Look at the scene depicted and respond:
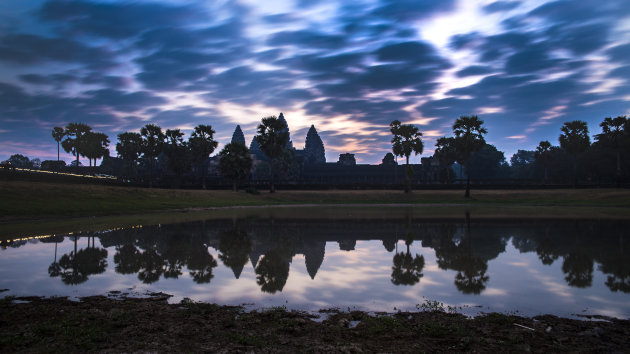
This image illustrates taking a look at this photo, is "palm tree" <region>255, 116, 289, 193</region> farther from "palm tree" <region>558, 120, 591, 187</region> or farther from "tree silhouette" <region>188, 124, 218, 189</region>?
"palm tree" <region>558, 120, 591, 187</region>

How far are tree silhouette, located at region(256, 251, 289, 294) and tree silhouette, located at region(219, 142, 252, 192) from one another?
58.7 meters

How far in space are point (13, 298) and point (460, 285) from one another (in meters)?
11.4

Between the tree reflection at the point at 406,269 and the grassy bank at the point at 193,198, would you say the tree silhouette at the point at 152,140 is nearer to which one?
the grassy bank at the point at 193,198

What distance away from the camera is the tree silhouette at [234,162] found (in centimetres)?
7319

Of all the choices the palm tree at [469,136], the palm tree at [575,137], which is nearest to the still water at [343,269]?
the palm tree at [469,136]

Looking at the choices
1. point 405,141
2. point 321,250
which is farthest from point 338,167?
point 321,250

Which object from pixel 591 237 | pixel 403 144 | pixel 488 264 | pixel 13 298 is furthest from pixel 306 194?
pixel 13 298

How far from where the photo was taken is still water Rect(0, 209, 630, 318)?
31.7 ft

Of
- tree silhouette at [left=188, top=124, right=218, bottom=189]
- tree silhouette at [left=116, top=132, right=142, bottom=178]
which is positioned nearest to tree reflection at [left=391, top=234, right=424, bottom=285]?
tree silhouette at [left=188, top=124, right=218, bottom=189]

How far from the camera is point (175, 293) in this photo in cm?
1020

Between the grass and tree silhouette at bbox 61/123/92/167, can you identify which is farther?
tree silhouette at bbox 61/123/92/167

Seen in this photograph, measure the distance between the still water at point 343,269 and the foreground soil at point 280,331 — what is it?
924mm

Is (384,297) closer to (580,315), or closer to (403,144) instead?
(580,315)

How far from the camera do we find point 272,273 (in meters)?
12.6
